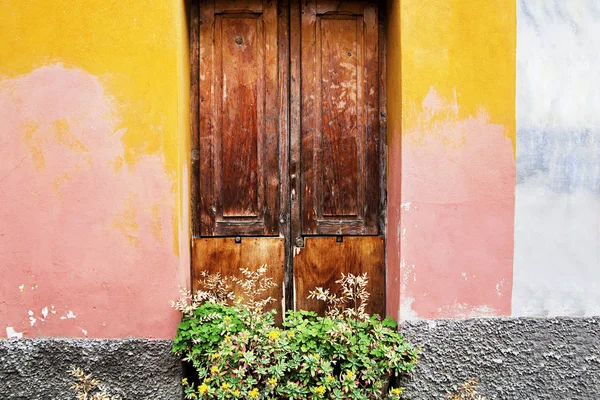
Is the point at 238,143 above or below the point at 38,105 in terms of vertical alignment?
below

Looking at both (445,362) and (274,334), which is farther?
(445,362)

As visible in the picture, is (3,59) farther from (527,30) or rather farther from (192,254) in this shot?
(527,30)

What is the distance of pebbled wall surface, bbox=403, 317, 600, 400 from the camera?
11.2ft

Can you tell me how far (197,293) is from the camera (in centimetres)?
346

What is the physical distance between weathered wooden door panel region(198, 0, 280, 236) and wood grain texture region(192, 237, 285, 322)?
0.07 meters

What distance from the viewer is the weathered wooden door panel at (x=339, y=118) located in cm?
373

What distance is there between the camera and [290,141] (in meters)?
3.72

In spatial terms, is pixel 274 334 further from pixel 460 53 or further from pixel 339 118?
pixel 460 53

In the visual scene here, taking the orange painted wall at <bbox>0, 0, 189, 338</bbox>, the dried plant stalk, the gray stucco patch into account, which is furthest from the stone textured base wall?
the dried plant stalk

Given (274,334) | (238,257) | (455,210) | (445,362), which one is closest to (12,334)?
(238,257)

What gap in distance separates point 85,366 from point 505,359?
268 centimetres

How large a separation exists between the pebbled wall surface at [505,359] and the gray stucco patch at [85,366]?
62.5 inches

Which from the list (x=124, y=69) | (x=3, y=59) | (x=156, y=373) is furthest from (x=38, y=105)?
(x=156, y=373)

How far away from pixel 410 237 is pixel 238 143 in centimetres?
134
